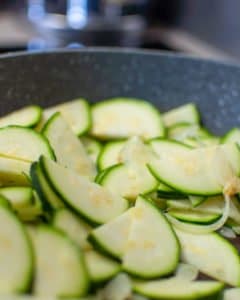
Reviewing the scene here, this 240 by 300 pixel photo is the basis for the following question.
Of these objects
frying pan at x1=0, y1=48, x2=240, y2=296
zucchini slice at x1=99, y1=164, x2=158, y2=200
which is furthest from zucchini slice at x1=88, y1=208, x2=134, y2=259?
frying pan at x1=0, y1=48, x2=240, y2=296

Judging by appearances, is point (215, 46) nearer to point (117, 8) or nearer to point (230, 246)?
point (117, 8)

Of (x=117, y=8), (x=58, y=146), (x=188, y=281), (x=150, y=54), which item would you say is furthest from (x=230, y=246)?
(x=117, y=8)

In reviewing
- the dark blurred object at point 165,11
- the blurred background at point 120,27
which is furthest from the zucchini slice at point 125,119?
the dark blurred object at point 165,11

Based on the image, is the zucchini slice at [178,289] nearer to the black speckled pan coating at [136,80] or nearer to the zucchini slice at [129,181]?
the zucchini slice at [129,181]

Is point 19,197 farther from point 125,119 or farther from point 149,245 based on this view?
point 125,119

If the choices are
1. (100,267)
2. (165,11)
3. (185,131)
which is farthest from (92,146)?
(165,11)

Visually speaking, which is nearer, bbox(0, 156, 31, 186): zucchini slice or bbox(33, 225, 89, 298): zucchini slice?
bbox(33, 225, 89, 298): zucchini slice

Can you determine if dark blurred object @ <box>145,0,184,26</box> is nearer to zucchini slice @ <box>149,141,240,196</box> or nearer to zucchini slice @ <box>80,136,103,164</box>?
zucchini slice @ <box>80,136,103,164</box>
